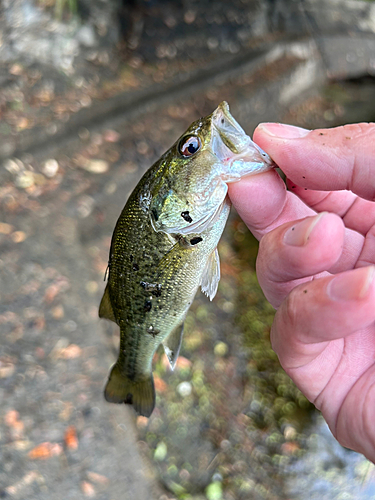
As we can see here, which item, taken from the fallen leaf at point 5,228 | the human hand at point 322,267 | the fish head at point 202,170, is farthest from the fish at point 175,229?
the fallen leaf at point 5,228

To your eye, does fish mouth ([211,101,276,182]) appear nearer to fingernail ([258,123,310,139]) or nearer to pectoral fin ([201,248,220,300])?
fingernail ([258,123,310,139])

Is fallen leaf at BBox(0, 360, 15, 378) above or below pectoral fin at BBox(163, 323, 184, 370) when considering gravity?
below

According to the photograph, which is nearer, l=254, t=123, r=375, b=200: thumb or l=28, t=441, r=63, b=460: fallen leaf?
l=254, t=123, r=375, b=200: thumb

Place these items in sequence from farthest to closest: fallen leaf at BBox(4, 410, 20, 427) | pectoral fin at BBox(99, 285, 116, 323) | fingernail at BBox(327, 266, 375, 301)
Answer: fallen leaf at BBox(4, 410, 20, 427) → pectoral fin at BBox(99, 285, 116, 323) → fingernail at BBox(327, 266, 375, 301)

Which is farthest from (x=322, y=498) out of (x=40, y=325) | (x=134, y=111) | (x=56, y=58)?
(x=56, y=58)

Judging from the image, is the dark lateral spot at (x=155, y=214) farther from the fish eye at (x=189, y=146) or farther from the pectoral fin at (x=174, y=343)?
the pectoral fin at (x=174, y=343)

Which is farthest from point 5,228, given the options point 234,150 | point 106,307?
point 234,150

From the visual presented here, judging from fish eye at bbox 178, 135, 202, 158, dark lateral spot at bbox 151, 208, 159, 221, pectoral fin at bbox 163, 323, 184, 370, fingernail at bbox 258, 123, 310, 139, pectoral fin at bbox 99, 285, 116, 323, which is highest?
fish eye at bbox 178, 135, 202, 158

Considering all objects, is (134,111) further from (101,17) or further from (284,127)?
(284,127)

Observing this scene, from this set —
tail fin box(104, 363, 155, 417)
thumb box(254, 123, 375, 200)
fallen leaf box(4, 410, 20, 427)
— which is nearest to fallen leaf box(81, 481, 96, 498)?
fallen leaf box(4, 410, 20, 427)
